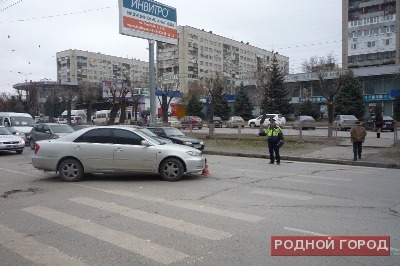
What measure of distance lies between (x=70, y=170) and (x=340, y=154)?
11.8 meters

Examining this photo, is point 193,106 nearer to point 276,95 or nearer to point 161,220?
point 276,95

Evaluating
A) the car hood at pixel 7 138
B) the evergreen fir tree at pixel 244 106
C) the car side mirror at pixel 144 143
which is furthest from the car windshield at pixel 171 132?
the evergreen fir tree at pixel 244 106

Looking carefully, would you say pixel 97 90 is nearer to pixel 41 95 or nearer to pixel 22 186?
pixel 41 95

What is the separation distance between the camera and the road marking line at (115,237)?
15.4 ft

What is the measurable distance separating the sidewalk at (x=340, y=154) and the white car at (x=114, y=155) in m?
7.28

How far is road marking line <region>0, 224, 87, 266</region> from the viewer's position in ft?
14.9

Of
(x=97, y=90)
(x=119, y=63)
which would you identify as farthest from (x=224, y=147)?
(x=119, y=63)

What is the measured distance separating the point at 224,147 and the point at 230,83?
5643cm

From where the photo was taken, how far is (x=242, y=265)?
4.35 meters

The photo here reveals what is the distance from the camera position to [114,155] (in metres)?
10.0

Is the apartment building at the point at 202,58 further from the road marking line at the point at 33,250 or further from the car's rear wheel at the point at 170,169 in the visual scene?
the road marking line at the point at 33,250

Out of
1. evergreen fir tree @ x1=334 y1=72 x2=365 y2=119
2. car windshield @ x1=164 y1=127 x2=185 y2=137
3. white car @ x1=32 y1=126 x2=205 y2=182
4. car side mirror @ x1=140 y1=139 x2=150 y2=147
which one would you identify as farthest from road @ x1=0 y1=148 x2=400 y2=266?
evergreen fir tree @ x1=334 y1=72 x2=365 y2=119

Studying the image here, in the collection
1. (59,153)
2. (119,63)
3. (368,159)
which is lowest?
(368,159)

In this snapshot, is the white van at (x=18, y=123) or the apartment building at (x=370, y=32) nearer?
the white van at (x=18, y=123)
